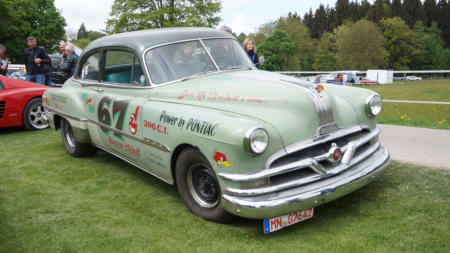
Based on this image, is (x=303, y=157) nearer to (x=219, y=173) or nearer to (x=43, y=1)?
(x=219, y=173)

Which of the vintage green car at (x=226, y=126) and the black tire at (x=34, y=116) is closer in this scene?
the vintage green car at (x=226, y=126)

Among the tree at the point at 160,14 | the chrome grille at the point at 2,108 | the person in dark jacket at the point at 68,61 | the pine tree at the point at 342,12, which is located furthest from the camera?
the pine tree at the point at 342,12

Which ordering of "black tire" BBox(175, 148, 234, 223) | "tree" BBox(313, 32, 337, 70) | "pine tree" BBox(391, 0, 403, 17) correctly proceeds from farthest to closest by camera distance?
"pine tree" BBox(391, 0, 403, 17) → "tree" BBox(313, 32, 337, 70) → "black tire" BBox(175, 148, 234, 223)

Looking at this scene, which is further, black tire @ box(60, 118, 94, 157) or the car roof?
black tire @ box(60, 118, 94, 157)

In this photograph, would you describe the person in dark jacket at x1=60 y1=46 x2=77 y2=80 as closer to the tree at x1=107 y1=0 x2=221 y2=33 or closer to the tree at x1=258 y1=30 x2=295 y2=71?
the tree at x1=107 y1=0 x2=221 y2=33

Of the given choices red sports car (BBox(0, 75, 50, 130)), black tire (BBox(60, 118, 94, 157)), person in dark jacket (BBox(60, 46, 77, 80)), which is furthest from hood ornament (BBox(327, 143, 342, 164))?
person in dark jacket (BBox(60, 46, 77, 80))

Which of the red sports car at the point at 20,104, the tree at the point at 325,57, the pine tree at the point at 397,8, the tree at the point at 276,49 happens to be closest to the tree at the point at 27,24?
the red sports car at the point at 20,104

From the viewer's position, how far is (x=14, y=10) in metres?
40.9

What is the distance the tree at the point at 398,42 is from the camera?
7406 centimetres

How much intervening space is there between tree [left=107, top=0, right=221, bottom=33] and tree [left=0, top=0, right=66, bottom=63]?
928cm

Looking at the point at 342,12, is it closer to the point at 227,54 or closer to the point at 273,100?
the point at 227,54

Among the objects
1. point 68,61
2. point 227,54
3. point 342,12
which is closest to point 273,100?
point 227,54

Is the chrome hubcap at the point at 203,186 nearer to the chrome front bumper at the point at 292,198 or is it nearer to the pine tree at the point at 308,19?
the chrome front bumper at the point at 292,198

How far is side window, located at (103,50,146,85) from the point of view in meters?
4.49
